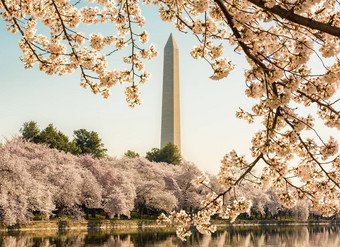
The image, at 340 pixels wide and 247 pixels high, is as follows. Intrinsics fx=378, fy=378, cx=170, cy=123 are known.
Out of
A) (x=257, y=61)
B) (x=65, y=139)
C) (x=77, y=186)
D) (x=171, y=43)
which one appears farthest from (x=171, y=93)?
(x=257, y=61)

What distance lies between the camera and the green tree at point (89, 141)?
49188 mm

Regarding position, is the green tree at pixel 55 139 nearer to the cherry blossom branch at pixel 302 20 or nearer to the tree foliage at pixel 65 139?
the tree foliage at pixel 65 139

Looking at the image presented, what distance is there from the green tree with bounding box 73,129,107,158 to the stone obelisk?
1073 cm

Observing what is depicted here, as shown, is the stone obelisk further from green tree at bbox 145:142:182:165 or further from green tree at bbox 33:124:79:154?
green tree at bbox 33:124:79:154

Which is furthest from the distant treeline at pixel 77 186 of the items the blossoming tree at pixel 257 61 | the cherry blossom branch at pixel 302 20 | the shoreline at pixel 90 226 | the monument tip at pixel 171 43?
the cherry blossom branch at pixel 302 20

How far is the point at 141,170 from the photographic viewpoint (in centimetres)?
4172

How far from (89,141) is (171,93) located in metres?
13.6

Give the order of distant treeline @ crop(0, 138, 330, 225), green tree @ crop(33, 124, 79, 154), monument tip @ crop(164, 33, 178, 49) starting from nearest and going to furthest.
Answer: distant treeline @ crop(0, 138, 330, 225) → green tree @ crop(33, 124, 79, 154) → monument tip @ crop(164, 33, 178, 49)

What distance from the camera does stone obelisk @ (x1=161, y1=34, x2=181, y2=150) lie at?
54594mm

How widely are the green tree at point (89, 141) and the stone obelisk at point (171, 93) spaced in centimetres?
1073

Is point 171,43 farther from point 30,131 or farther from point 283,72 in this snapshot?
point 283,72

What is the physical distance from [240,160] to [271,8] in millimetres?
2412

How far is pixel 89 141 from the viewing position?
49.8 metres

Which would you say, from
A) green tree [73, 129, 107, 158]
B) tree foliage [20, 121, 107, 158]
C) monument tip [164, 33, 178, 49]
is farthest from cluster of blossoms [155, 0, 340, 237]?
monument tip [164, 33, 178, 49]
